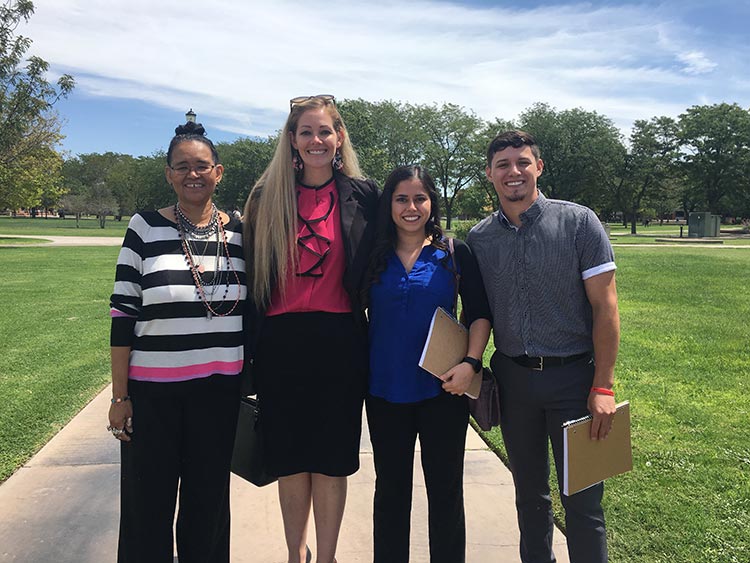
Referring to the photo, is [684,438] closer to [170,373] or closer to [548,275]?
[548,275]

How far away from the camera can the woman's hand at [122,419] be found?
86.6 inches

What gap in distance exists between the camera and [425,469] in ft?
8.14

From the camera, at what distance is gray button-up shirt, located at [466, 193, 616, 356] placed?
2.33 meters

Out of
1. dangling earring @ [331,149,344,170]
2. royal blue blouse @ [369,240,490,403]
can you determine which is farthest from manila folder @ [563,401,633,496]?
dangling earring @ [331,149,344,170]

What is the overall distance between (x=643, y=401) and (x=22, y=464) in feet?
17.7

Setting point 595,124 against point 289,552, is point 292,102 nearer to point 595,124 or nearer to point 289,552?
point 289,552

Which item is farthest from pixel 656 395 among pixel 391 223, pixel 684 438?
pixel 391 223

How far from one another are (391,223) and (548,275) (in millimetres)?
765

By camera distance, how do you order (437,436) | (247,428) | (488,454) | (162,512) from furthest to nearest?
1. (488,454)
2. (247,428)
3. (437,436)
4. (162,512)

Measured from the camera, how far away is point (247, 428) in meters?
2.62

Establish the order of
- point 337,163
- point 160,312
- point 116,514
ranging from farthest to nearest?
point 116,514 → point 337,163 → point 160,312

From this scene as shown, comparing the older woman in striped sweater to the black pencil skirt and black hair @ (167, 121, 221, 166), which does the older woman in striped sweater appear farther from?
the black pencil skirt

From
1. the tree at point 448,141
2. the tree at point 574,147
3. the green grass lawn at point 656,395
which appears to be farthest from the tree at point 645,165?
the green grass lawn at point 656,395

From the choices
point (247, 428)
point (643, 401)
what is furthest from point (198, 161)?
point (643, 401)
